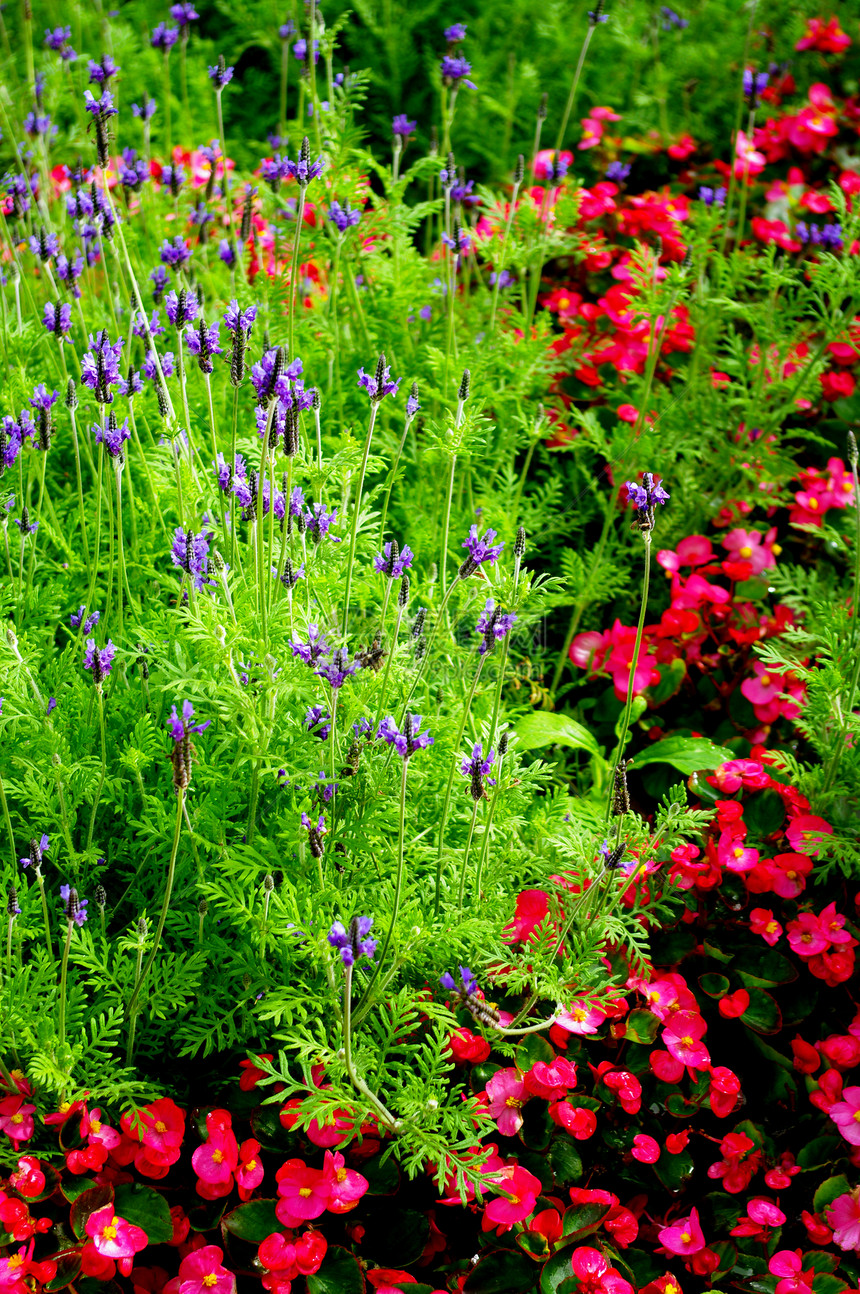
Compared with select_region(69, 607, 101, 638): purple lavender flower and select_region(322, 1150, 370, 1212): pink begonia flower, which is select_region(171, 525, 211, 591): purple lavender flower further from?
select_region(322, 1150, 370, 1212): pink begonia flower

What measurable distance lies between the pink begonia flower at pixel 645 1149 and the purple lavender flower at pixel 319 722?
90 centimetres

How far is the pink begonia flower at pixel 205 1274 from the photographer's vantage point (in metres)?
1.60

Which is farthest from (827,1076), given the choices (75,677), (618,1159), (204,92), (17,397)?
(204,92)

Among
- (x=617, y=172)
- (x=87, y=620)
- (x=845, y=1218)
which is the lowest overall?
(x=845, y=1218)

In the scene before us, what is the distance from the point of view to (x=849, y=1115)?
1907mm

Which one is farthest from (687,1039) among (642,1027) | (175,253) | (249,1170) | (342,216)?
(175,253)

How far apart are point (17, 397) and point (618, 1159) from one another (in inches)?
75.5

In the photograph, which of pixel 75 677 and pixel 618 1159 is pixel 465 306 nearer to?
pixel 75 677

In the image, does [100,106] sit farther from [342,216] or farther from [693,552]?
[693,552]

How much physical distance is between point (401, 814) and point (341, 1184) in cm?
67

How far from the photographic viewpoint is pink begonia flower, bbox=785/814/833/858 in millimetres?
2083

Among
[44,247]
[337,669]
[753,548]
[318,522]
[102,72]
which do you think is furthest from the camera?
[753,548]

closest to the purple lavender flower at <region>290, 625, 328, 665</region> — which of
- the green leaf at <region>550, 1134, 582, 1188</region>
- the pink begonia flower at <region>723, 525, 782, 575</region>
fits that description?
the green leaf at <region>550, 1134, 582, 1188</region>

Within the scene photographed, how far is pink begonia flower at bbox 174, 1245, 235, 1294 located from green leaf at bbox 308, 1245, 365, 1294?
129mm
